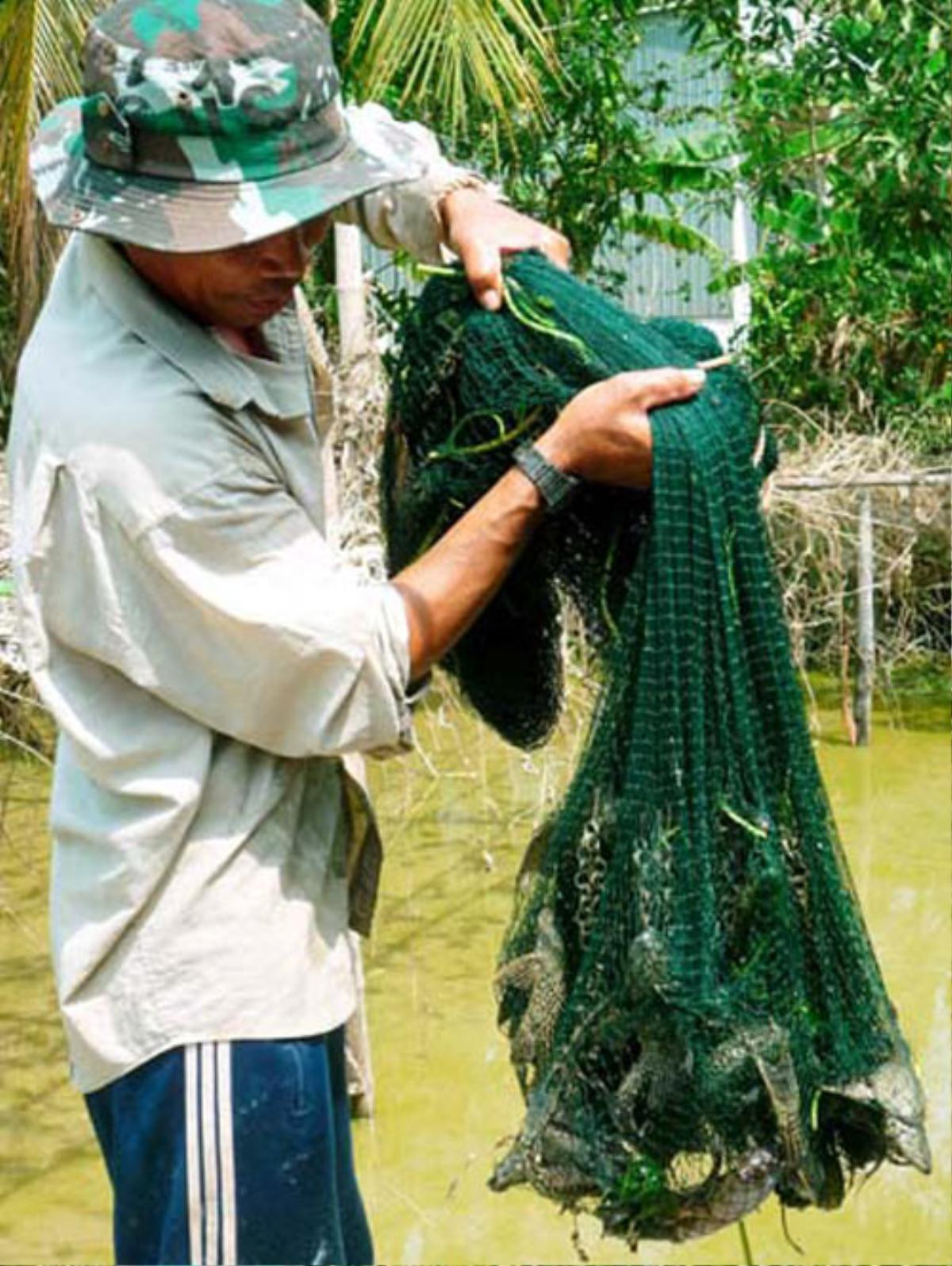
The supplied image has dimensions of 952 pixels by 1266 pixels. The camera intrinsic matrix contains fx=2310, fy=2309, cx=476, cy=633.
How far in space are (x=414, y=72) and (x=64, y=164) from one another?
10.1ft

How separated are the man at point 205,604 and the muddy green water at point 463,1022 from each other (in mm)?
815

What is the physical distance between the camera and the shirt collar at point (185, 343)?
1.71 metres

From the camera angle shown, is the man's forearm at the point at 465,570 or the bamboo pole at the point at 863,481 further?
the bamboo pole at the point at 863,481

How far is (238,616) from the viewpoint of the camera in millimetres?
1658

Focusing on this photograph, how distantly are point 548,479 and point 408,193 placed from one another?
40 centimetres

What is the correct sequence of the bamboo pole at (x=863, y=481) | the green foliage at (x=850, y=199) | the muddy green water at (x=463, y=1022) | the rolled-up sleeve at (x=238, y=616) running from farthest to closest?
the bamboo pole at (x=863, y=481) → the green foliage at (x=850, y=199) → the muddy green water at (x=463, y=1022) → the rolled-up sleeve at (x=238, y=616)

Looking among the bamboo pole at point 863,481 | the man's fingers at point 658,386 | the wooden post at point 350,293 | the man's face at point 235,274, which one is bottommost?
the bamboo pole at point 863,481

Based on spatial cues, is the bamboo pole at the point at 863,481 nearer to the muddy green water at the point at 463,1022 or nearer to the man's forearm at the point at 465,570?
the muddy green water at the point at 463,1022

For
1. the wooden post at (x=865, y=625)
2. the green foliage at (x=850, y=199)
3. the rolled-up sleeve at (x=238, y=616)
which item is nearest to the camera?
the rolled-up sleeve at (x=238, y=616)

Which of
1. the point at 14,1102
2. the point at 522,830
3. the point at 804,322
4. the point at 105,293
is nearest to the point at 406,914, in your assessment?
the point at 522,830

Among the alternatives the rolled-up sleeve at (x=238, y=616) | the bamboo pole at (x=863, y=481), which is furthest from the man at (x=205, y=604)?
the bamboo pole at (x=863, y=481)

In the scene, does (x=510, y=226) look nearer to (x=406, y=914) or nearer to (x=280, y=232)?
(x=280, y=232)

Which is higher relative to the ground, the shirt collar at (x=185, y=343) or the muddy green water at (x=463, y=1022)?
the shirt collar at (x=185, y=343)

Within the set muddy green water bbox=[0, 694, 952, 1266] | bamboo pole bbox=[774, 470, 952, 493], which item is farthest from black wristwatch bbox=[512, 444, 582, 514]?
bamboo pole bbox=[774, 470, 952, 493]
